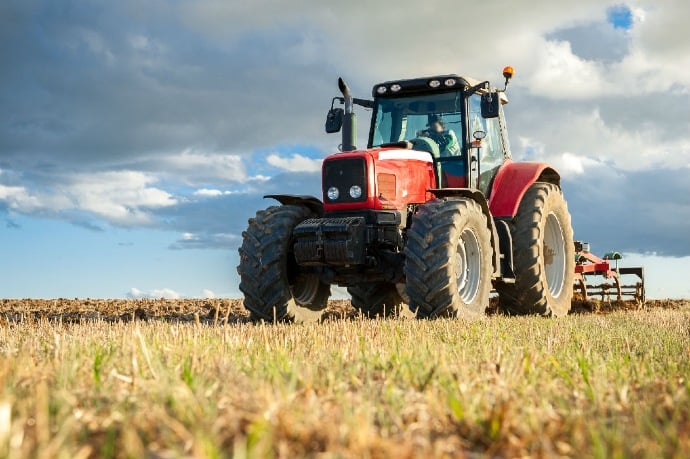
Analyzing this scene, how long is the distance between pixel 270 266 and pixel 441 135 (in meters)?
2.78

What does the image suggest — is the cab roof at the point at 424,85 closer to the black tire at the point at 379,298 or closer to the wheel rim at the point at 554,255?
the black tire at the point at 379,298

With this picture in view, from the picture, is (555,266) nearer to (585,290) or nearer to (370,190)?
(585,290)

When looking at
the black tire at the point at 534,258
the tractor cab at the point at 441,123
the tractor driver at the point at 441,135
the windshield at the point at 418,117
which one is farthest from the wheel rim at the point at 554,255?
the windshield at the point at 418,117

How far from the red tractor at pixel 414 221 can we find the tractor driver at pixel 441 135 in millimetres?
12

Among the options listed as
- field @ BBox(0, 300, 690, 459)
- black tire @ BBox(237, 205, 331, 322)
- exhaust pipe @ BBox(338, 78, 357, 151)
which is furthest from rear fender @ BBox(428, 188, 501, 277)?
field @ BBox(0, 300, 690, 459)

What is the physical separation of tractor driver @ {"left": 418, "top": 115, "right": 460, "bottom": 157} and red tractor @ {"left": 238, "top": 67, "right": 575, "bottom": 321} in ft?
0.04

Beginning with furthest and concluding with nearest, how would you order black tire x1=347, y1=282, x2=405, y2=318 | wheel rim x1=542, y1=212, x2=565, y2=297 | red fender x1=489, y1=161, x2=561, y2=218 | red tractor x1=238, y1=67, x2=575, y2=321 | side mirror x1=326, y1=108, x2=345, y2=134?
wheel rim x1=542, y1=212, x2=565, y2=297 → black tire x1=347, y1=282, x2=405, y2=318 → red fender x1=489, y1=161, x2=561, y2=218 → side mirror x1=326, y1=108, x2=345, y2=134 → red tractor x1=238, y1=67, x2=575, y2=321

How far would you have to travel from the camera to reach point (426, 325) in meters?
7.11

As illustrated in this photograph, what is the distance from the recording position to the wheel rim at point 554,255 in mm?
11877

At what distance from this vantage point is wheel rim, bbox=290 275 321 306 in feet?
30.9

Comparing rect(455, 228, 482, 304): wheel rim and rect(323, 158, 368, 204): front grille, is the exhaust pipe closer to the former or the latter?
rect(323, 158, 368, 204): front grille

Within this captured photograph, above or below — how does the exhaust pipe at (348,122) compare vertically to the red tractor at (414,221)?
above

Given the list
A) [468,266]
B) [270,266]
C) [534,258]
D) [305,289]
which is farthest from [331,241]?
[534,258]

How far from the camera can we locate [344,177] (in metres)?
9.06
